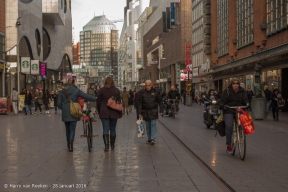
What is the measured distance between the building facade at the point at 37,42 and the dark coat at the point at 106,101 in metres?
29.7

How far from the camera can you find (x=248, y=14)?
41688 mm

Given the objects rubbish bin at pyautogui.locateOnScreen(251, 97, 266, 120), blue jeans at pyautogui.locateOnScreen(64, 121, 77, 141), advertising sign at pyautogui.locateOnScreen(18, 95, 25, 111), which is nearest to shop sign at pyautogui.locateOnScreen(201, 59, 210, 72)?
advertising sign at pyautogui.locateOnScreen(18, 95, 25, 111)

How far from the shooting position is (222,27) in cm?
5366

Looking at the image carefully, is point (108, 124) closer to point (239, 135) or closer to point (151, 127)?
point (151, 127)

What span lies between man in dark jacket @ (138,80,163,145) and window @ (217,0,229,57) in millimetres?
39276

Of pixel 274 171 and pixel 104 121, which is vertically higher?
pixel 104 121

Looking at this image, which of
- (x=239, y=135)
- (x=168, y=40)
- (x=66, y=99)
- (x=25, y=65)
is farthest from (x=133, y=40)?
(x=239, y=135)

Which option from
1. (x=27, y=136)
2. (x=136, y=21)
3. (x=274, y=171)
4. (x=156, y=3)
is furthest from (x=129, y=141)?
(x=136, y=21)

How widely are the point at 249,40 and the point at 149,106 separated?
30.2 m

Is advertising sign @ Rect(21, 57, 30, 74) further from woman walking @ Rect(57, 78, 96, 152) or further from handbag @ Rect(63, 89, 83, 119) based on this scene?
handbag @ Rect(63, 89, 83, 119)

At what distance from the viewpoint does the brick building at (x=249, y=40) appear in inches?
1281

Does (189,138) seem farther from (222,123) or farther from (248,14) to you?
(248,14)

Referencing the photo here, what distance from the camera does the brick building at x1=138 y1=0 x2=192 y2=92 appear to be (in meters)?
77.8

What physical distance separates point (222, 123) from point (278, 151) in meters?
1.68
